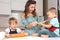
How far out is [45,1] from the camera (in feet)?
6.88

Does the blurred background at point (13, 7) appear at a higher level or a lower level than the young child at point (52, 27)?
higher

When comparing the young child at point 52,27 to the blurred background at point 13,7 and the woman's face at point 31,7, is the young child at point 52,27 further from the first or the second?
the blurred background at point 13,7

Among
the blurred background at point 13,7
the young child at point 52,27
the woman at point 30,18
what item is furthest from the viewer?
the blurred background at point 13,7

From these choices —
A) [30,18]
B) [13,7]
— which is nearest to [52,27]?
[30,18]

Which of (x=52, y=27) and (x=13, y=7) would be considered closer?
(x=52, y=27)

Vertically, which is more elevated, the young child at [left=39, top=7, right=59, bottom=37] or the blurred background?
the blurred background

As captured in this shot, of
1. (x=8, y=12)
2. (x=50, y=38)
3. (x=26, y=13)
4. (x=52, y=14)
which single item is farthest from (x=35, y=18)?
(x=8, y=12)

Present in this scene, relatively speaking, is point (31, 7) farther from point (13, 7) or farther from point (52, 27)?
point (13, 7)

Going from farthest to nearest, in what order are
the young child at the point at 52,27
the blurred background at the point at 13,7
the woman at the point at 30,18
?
the blurred background at the point at 13,7 < the woman at the point at 30,18 < the young child at the point at 52,27

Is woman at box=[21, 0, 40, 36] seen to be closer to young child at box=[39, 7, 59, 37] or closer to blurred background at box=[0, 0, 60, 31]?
young child at box=[39, 7, 59, 37]

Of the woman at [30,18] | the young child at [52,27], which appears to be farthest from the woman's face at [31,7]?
the young child at [52,27]

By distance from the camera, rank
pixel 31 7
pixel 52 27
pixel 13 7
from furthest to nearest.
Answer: pixel 13 7 < pixel 31 7 < pixel 52 27

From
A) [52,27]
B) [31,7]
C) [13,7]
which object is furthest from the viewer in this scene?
[13,7]

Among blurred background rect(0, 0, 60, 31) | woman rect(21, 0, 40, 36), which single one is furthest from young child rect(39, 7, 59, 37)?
blurred background rect(0, 0, 60, 31)
